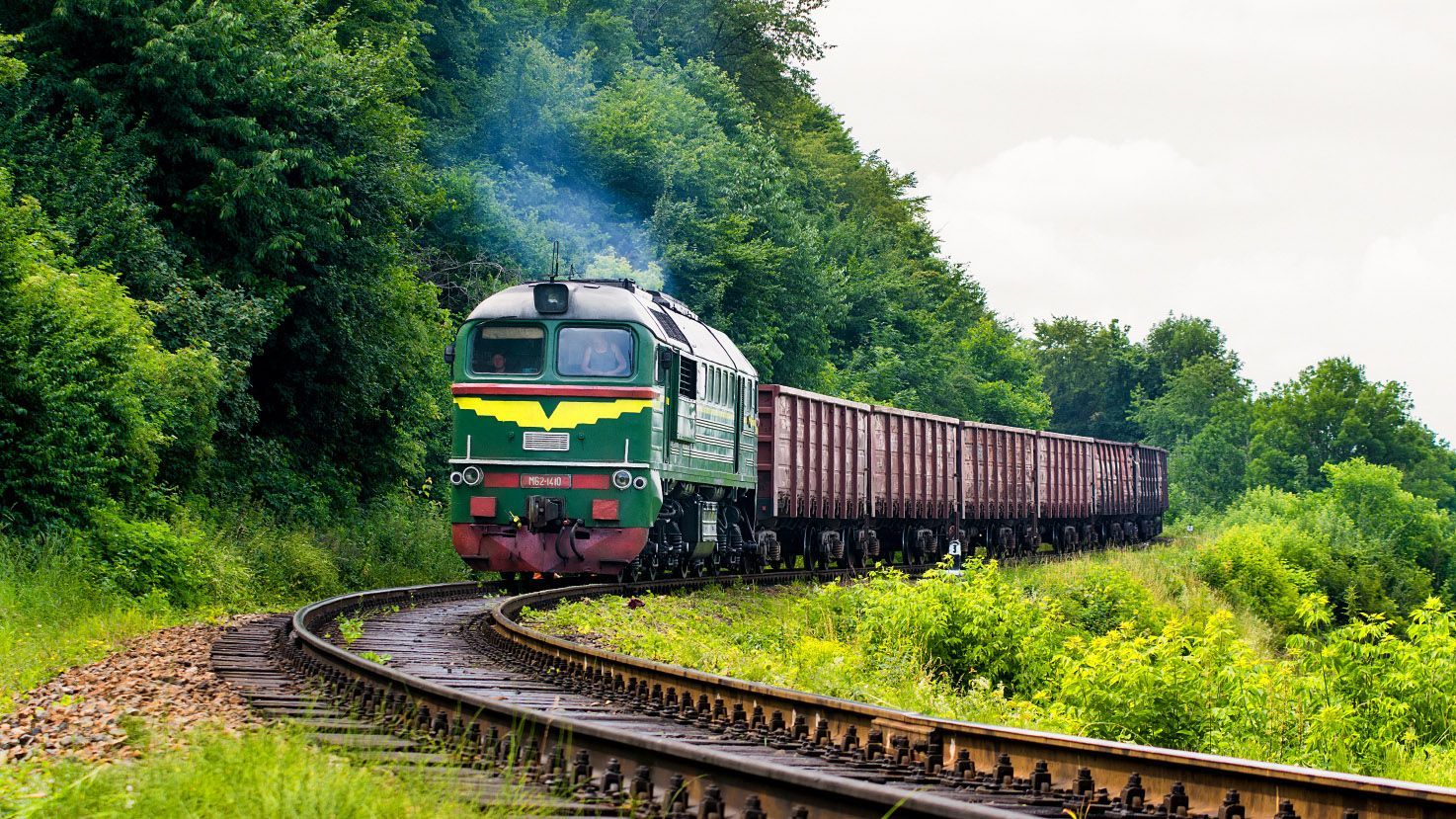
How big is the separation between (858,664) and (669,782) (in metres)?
8.40

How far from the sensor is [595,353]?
1719 centimetres

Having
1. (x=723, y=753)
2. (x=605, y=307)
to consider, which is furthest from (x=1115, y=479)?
(x=723, y=753)

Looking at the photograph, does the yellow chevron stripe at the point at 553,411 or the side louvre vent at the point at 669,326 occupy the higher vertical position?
the side louvre vent at the point at 669,326

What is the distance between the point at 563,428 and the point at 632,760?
1144cm

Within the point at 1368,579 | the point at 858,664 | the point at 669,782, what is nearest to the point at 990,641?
the point at 858,664

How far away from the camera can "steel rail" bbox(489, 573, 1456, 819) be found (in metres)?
5.27

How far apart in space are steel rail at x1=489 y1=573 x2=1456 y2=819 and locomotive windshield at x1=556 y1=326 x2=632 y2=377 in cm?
813

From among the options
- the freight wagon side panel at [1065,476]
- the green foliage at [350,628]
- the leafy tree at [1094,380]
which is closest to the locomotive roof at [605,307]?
the green foliage at [350,628]

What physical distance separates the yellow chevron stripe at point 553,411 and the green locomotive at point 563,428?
0.01 metres

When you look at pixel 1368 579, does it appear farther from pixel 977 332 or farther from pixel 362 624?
pixel 362 624

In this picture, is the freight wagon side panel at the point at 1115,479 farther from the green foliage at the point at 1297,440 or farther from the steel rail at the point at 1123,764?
the steel rail at the point at 1123,764

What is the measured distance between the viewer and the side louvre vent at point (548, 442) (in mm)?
17109

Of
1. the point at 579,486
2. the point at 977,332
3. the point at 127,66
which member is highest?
the point at 977,332

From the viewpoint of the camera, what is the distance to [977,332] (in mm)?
70312
